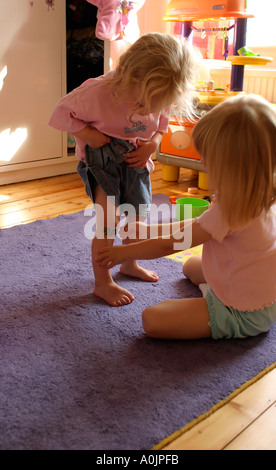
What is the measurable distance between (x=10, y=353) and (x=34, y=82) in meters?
1.47

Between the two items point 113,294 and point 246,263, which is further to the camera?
point 113,294

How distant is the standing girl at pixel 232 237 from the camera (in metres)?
0.85

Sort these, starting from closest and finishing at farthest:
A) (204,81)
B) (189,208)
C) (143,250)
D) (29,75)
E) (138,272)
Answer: (143,250) < (138,272) < (189,208) < (29,75) < (204,81)

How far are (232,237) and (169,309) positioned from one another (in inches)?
7.9

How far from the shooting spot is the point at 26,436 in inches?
28.1

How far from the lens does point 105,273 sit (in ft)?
3.93

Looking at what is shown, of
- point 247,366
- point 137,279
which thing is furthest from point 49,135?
point 247,366

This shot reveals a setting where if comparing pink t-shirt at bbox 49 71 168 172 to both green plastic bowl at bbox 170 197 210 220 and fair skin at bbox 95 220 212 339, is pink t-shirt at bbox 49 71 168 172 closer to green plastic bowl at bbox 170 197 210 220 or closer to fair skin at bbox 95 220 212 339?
fair skin at bbox 95 220 212 339

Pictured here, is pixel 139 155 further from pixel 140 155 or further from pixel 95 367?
pixel 95 367

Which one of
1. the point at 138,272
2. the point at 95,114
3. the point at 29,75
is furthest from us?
the point at 29,75

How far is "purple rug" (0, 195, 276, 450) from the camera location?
736mm

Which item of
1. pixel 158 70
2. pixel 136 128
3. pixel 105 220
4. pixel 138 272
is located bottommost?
pixel 138 272

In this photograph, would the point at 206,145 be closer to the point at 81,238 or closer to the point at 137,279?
the point at 137,279

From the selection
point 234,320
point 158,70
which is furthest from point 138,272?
point 158,70
